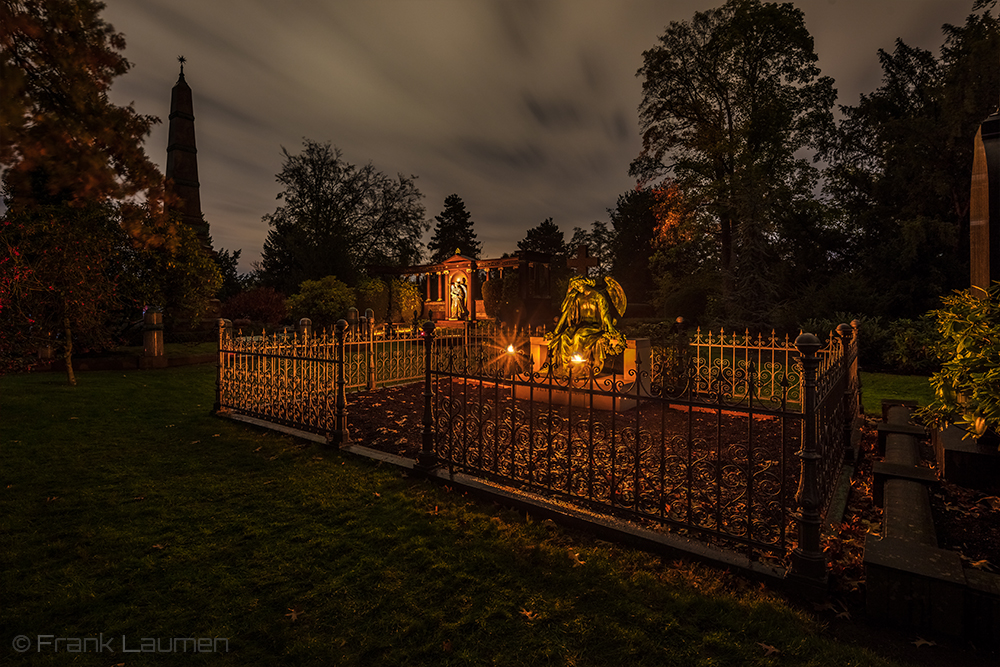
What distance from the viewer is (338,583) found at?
10.7ft

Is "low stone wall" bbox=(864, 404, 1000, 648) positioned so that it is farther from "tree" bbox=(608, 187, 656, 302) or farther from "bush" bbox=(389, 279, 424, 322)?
"tree" bbox=(608, 187, 656, 302)

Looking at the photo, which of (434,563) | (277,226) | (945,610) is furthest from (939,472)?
(277,226)

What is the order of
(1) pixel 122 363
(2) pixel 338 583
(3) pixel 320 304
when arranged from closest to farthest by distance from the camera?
(2) pixel 338 583, (1) pixel 122 363, (3) pixel 320 304

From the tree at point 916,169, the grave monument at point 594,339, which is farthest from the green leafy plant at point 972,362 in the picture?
the tree at point 916,169

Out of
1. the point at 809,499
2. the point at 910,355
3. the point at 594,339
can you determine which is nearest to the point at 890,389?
the point at 910,355

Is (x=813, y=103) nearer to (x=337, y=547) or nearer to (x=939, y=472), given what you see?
(x=939, y=472)

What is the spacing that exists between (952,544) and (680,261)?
2523 centimetres

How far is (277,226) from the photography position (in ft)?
132

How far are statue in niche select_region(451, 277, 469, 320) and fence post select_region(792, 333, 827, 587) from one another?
25.7m

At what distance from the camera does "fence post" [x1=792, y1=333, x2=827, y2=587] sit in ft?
9.92

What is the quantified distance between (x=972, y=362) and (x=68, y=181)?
10.4 m

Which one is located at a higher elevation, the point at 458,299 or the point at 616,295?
the point at 458,299

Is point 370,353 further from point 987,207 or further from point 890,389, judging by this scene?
point 890,389

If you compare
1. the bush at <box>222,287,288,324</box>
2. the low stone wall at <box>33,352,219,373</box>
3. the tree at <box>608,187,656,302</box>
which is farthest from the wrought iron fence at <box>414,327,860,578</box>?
the tree at <box>608,187,656,302</box>
